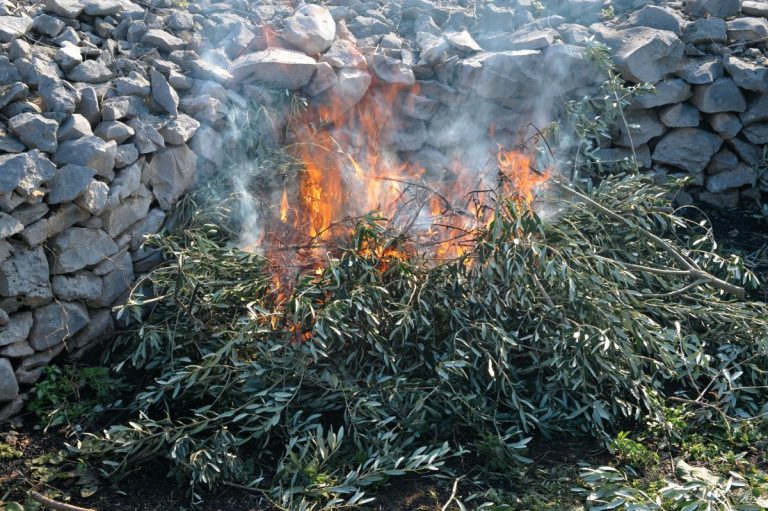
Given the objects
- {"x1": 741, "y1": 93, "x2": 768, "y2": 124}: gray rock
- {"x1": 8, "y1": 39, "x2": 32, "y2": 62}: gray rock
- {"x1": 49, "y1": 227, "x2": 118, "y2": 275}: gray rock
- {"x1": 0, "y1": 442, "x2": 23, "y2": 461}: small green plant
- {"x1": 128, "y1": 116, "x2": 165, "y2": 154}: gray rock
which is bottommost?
{"x1": 0, "y1": 442, "x2": 23, "y2": 461}: small green plant

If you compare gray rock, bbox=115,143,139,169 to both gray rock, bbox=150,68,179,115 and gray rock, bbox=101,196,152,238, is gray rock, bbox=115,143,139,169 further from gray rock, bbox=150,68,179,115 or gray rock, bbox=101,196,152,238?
gray rock, bbox=150,68,179,115

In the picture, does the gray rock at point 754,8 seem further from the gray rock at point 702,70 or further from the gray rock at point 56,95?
the gray rock at point 56,95

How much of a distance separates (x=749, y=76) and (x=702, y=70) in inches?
12.3

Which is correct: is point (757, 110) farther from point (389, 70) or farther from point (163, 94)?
point (163, 94)

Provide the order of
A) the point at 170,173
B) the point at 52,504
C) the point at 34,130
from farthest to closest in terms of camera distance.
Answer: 1. the point at 170,173
2. the point at 34,130
3. the point at 52,504

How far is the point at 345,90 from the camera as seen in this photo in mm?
5781

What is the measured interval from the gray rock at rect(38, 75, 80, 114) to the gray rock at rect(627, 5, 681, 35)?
3.87 metres

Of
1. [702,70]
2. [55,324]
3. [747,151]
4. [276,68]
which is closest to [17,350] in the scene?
[55,324]

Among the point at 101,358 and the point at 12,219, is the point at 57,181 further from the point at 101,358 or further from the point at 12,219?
the point at 101,358

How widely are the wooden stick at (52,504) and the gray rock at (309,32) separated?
3.13 meters

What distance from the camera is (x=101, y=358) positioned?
4781 millimetres

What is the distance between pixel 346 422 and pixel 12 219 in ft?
6.10

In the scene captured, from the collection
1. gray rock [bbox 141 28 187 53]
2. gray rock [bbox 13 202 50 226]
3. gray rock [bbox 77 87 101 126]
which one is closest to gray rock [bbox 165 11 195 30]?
gray rock [bbox 141 28 187 53]

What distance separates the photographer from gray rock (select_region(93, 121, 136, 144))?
485cm
